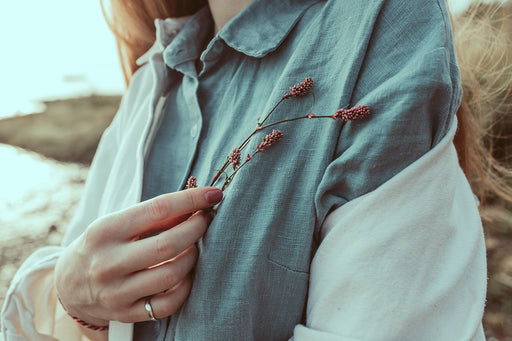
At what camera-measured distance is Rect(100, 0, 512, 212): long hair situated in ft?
4.13

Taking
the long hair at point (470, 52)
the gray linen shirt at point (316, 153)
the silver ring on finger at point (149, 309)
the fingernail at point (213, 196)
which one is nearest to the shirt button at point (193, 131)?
the gray linen shirt at point (316, 153)

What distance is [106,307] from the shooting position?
2.88 ft

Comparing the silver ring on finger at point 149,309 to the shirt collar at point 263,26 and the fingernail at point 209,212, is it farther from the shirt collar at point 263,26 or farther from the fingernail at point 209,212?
the shirt collar at point 263,26

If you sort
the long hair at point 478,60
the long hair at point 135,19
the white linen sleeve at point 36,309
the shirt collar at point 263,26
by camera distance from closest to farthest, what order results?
the shirt collar at point 263,26 < the white linen sleeve at point 36,309 < the long hair at point 478,60 < the long hair at point 135,19

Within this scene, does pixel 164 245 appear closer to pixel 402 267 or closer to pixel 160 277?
pixel 160 277

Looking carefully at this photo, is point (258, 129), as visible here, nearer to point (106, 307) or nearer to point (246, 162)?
point (246, 162)

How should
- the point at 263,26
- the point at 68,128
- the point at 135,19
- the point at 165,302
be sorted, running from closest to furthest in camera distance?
the point at 165,302, the point at 263,26, the point at 135,19, the point at 68,128

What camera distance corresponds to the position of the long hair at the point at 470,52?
1.26m

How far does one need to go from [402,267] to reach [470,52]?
2.97ft

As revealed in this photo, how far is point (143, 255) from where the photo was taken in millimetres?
796

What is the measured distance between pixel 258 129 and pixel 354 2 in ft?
1.03

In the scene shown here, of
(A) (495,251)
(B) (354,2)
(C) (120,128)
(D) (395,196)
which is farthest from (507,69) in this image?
(A) (495,251)

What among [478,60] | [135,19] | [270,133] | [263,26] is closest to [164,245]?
[270,133]

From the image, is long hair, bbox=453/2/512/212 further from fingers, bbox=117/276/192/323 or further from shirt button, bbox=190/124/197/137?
fingers, bbox=117/276/192/323
